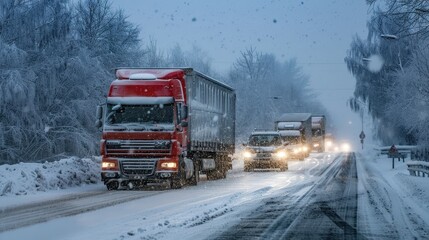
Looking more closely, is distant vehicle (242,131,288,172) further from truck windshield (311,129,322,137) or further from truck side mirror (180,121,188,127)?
truck windshield (311,129,322,137)

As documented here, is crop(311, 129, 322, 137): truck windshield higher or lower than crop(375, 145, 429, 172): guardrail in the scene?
higher

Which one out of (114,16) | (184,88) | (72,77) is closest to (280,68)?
(114,16)

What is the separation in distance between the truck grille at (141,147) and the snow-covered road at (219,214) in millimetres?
1339

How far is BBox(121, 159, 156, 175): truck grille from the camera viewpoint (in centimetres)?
2152

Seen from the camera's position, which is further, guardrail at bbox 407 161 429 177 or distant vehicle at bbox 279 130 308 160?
distant vehicle at bbox 279 130 308 160

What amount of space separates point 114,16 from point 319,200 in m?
37.3

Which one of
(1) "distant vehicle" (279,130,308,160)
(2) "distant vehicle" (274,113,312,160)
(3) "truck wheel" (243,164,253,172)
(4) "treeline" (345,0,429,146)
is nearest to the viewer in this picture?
(3) "truck wheel" (243,164,253,172)

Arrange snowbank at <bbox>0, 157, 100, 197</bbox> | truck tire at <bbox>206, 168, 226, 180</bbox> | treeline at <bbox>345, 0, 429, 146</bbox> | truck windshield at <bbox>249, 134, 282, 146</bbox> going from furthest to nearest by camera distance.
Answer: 1. treeline at <bbox>345, 0, 429, 146</bbox>
2. truck windshield at <bbox>249, 134, 282, 146</bbox>
3. truck tire at <bbox>206, 168, 226, 180</bbox>
4. snowbank at <bbox>0, 157, 100, 197</bbox>

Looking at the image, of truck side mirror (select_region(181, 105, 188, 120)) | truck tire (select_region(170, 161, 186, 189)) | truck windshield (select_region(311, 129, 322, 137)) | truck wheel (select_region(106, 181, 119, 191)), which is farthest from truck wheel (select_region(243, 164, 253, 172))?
truck windshield (select_region(311, 129, 322, 137))

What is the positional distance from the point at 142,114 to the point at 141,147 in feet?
3.64

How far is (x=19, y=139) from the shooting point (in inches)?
1304

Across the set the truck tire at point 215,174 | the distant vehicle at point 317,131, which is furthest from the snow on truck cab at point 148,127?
the distant vehicle at point 317,131

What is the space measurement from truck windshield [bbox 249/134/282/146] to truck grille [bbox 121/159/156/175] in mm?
16394

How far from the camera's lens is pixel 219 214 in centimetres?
1427
